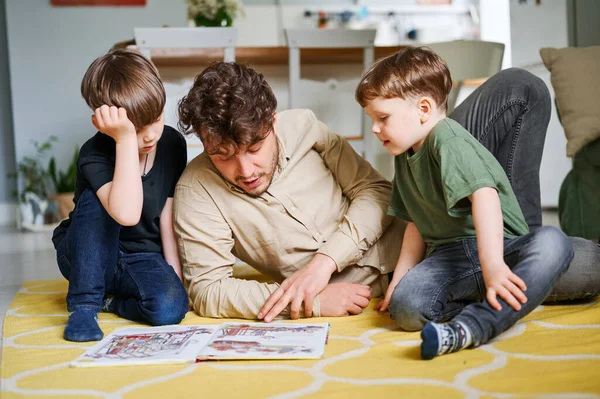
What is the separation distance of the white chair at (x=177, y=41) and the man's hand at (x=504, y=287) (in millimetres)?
2057

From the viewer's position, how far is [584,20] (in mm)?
3080

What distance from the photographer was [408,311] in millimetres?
1327

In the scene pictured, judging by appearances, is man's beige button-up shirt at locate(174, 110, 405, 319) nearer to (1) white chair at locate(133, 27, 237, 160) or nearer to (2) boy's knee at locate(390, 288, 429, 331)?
(2) boy's knee at locate(390, 288, 429, 331)

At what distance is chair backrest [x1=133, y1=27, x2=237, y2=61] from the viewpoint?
3.04 m

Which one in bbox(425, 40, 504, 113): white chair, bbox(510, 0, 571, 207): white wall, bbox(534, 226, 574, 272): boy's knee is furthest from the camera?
bbox(510, 0, 571, 207): white wall

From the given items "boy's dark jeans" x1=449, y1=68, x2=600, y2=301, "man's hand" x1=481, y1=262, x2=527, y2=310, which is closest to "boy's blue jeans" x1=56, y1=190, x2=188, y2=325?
"man's hand" x1=481, y1=262, x2=527, y2=310

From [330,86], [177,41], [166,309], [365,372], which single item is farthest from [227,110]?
[330,86]

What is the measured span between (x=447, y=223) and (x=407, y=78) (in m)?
0.33

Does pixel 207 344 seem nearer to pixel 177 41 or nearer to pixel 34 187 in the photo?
pixel 177 41

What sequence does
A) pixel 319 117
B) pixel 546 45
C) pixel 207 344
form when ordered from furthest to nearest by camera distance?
1. pixel 546 45
2. pixel 319 117
3. pixel 207 344

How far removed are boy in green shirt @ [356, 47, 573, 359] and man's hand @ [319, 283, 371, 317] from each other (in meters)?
0.05

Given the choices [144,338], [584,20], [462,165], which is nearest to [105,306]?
[144,338]

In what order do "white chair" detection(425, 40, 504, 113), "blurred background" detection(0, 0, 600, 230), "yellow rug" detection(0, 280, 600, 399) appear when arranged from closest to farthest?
"yellow rug" detection(0, 280, 600, 399)
"white chair" detection(425, 40, 504, 113)
"blurred background" detection(0, 0, 600, 230)

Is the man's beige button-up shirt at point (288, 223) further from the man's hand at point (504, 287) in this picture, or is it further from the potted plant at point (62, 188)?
the potted plant at point (62, 188)
